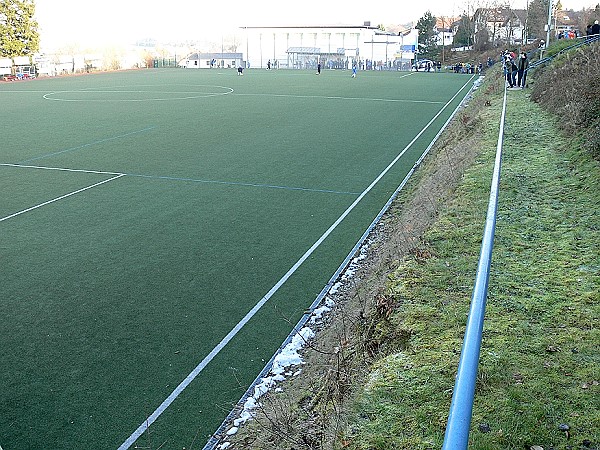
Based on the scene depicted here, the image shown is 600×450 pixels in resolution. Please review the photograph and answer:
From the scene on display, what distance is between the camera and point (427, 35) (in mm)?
94875

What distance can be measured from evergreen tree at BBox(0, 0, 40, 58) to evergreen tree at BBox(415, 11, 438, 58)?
51.9m

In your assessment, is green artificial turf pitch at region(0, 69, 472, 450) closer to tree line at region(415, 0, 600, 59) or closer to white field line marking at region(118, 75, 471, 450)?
white field line marking at region(118, 75, 471, 450)

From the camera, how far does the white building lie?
9450 cm

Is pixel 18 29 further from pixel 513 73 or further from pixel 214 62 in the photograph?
pixel 513 73

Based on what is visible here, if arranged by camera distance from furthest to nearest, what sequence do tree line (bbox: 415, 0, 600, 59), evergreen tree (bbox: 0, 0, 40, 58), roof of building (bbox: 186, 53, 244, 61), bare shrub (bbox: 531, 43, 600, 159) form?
1. roof of building (bbox: 186, 53, 244, 61)
2. tree line (bbox: 415, 0, 600, 59)
3. evergreen tree (bbox: 0, 0, 40, 58)
4. bare shrub (bbox: 531, 43, 600, 159)

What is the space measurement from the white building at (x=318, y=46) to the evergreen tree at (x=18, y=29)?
35614 millimetres

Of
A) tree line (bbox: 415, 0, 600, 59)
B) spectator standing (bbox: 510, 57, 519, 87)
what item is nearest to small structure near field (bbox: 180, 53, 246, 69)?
tree line (bbox: 415, 0, 600, 59)

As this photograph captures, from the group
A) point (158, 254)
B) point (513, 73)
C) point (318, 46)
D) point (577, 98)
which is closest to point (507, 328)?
point (158, 254)

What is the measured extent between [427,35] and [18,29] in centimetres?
5661

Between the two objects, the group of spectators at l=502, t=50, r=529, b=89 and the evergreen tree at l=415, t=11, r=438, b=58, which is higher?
the evergreen tree at l=415, t=11, r=438, b=58

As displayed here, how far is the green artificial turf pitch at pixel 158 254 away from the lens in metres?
6.39

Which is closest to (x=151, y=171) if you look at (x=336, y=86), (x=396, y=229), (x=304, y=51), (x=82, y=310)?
(x=396, y=229)

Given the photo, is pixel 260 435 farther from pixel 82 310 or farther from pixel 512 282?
pixel 82 310

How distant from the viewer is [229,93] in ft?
136
